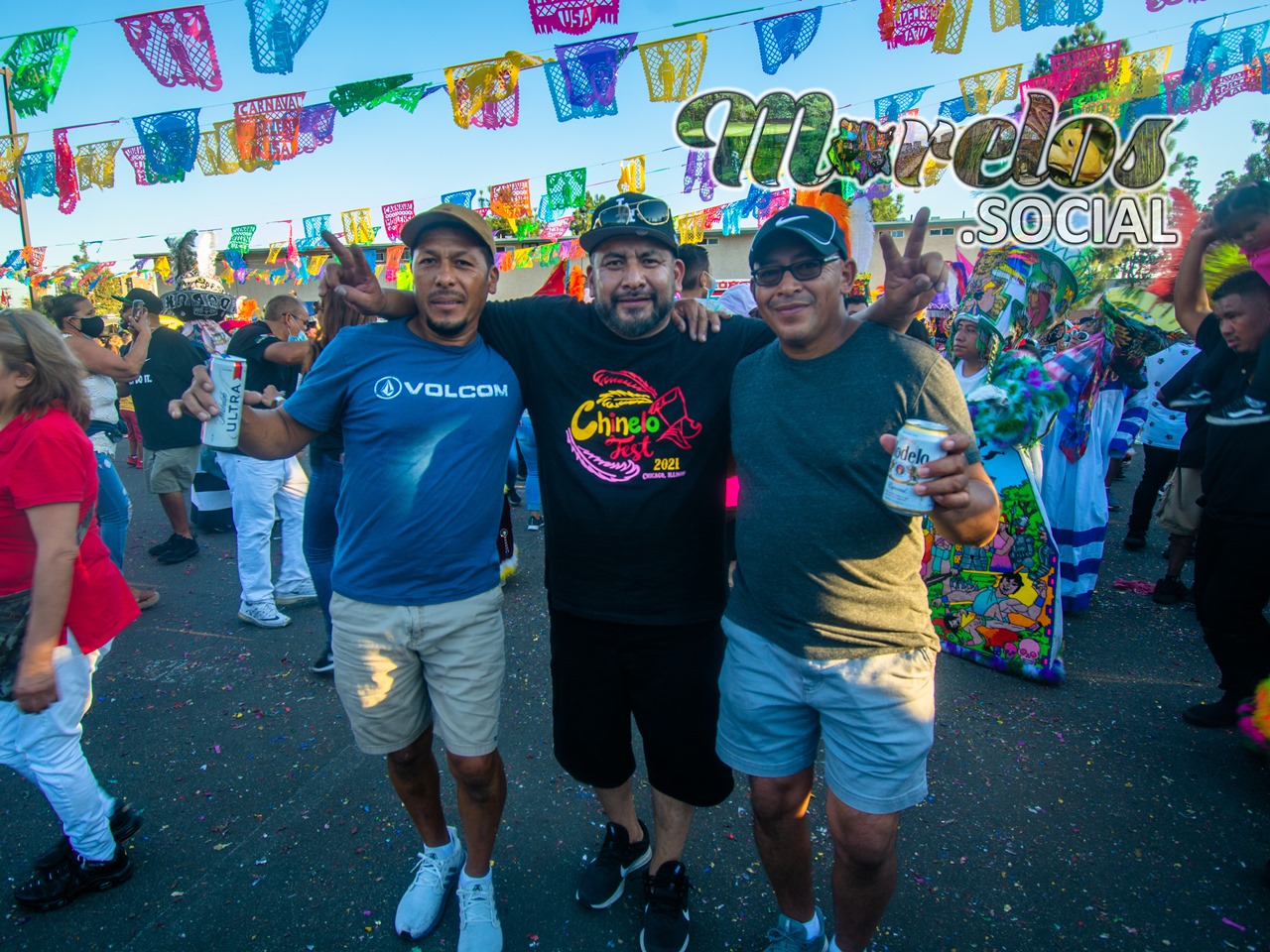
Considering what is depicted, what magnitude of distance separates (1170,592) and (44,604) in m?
6.33

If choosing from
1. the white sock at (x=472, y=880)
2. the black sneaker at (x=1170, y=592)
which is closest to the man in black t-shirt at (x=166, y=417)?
the white sock at (x=472, y=880)

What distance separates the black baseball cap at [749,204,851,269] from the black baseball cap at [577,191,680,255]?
0.30 meters

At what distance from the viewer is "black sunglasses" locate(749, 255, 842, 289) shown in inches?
72.3

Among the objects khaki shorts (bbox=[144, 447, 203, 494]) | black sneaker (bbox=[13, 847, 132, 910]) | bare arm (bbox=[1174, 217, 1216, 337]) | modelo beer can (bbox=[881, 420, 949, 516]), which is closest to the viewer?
modelo beer can (bbox=[881, 420, 949, 516])

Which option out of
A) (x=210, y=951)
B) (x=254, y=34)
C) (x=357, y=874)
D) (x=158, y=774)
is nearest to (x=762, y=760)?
(x=357, y=874)

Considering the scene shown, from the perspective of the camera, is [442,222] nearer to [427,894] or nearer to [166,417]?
[427,894]

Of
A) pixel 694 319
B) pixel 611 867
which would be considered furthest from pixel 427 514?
pixel 611 867

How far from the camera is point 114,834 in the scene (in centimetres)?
246

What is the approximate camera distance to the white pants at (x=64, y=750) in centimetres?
214

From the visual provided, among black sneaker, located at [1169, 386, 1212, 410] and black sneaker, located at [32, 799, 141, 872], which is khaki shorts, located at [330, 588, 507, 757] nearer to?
black sneaker, located at [32, 799, 141, 872]

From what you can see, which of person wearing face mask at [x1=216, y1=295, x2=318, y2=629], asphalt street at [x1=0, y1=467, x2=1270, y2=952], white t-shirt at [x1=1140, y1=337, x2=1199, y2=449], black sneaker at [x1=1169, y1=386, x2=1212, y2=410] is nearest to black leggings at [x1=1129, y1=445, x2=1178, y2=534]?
white t-shirt at [x1=1140, y1=337, x2=1199, y2=449]

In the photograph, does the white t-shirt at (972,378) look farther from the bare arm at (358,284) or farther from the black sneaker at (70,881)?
the black sneaker at (70,881)

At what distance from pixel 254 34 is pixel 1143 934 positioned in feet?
26.8

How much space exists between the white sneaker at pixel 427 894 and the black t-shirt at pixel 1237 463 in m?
3.59
